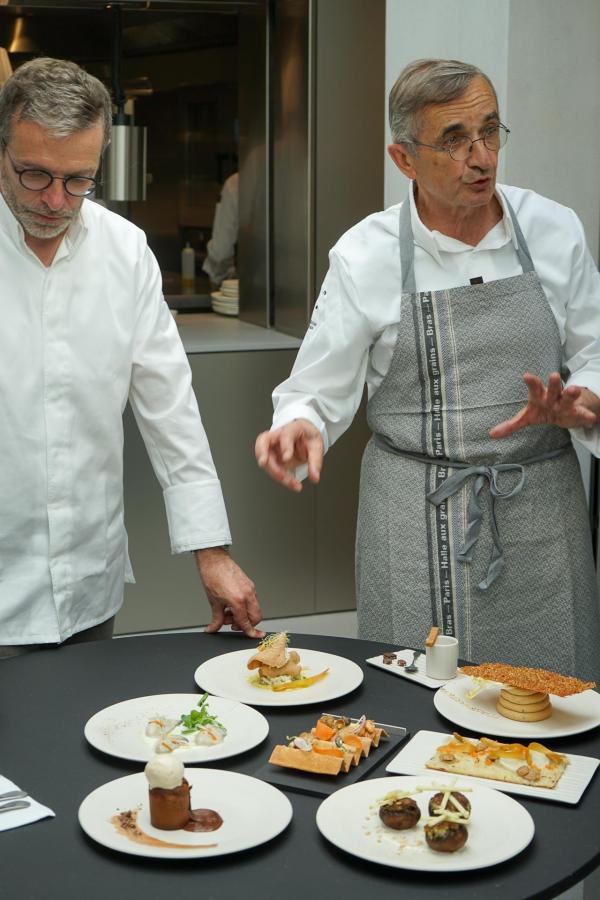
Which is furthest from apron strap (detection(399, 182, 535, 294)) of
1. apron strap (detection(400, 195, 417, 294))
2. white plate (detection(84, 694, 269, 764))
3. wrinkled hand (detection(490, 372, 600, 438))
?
white plate (detection(84, 694, 269, 764))

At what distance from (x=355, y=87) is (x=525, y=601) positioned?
8.71 ft

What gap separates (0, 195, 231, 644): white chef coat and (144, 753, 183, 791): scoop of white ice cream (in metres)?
0.88

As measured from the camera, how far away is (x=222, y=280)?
5.68 m

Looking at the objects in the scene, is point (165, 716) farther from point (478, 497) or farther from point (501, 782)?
point (478, 497)

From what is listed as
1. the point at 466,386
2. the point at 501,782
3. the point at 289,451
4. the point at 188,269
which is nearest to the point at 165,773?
the point at 501,782

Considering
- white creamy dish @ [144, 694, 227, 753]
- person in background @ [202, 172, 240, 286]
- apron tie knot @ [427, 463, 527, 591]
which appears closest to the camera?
white creamy dish @ [144, 694, 227, 753]

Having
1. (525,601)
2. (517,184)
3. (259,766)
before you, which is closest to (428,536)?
(525,601)

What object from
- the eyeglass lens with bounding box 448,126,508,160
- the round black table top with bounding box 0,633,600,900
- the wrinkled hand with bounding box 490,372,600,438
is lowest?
the round black table top with bounding box 0,633,600,900

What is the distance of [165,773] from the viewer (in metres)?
1.40

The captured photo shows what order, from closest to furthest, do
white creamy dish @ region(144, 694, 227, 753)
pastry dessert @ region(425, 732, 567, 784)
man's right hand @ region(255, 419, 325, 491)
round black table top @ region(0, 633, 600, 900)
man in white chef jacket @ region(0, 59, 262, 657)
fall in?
round black table top @ region(0, 633, 600, 900) → pastry dessert @ region(425, 732, 567, 784) → white creamy dish @ region(144, 694, 227, 753) → man's right hand @ region(255, 419, 325, 491) → man in white chef jacket @ region(0, 59, 262, 657)

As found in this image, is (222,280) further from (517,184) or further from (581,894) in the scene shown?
(581,894)

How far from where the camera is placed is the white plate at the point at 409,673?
6.17ft

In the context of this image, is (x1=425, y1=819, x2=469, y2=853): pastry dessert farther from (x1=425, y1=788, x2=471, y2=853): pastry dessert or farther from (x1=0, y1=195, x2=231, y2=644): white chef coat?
(x1=0, y1=195, x2=231, y2=644): white chef coat

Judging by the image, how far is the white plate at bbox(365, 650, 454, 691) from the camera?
188cm
